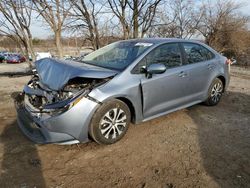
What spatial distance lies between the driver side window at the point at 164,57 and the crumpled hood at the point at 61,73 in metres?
0.51

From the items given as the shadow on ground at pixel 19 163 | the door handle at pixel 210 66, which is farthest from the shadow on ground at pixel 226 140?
the shadow on ground at pixel 19 163

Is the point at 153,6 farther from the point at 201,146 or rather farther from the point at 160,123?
the point at 201,146

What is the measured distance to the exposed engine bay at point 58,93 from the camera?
298 centimetres

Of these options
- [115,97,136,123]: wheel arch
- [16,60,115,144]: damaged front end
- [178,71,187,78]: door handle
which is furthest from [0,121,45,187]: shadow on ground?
[178,71,187,78]: door handle

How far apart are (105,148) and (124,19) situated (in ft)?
31.5

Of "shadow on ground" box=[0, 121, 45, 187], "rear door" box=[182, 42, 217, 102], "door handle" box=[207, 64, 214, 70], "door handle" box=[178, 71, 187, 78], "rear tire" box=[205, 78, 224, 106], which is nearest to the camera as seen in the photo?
"shadow on ground" box=[0, 121, 45, 187]

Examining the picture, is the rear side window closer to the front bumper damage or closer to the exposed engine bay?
the exposed engine bay

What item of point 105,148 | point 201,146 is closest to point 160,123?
point 201,146

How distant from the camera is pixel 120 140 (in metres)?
3.46

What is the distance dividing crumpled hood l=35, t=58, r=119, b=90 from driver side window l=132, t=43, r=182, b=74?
512 millimetres

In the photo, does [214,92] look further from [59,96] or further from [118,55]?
[59,96]

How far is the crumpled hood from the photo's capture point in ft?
10.2

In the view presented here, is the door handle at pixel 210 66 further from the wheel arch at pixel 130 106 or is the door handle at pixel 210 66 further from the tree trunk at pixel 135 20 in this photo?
the tree trunk at pixel 135 20

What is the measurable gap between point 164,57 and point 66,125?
200 centimetres
